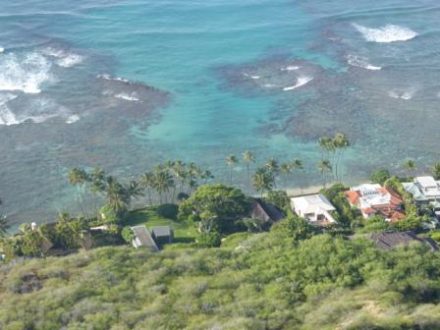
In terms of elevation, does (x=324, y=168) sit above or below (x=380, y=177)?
above

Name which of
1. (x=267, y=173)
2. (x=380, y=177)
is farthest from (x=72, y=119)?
(x=380, y=177)

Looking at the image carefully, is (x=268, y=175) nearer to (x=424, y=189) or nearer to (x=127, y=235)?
(x=127, y=235)

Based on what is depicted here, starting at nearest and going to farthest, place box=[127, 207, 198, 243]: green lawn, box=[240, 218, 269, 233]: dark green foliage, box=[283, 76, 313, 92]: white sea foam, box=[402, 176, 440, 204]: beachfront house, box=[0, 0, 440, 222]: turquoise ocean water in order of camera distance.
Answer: box=[240, 218, 269, 233]: dark green foliage < box=[127, 207, 198, 243]: green lawn < box=[402, 176, 440, 204]: beachfront house < box=[0, 0, 440, 222]: turquoise ocean water < box=[283, 76, 313, 92]: white sea foam

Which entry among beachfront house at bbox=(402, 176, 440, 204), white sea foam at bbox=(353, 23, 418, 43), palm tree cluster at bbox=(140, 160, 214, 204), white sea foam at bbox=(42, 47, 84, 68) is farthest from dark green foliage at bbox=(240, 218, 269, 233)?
white sea foam at bbox=(353, 23, 418, 43)

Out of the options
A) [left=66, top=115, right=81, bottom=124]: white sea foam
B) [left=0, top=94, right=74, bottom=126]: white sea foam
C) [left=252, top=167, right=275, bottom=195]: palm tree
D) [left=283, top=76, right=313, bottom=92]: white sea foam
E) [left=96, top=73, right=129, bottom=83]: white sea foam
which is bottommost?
[left=252, top=167, right=275, bottom=195]: palm tree

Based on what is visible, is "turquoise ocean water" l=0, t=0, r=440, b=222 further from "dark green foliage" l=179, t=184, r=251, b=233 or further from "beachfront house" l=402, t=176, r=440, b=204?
"dark green foliage" l=179, t=184, r=251, b=233

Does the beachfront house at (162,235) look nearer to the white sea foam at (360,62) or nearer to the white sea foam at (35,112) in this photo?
the white sea foam at (35,112)

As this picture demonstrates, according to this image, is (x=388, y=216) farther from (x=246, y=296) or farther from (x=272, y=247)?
(x=246, y=296)
